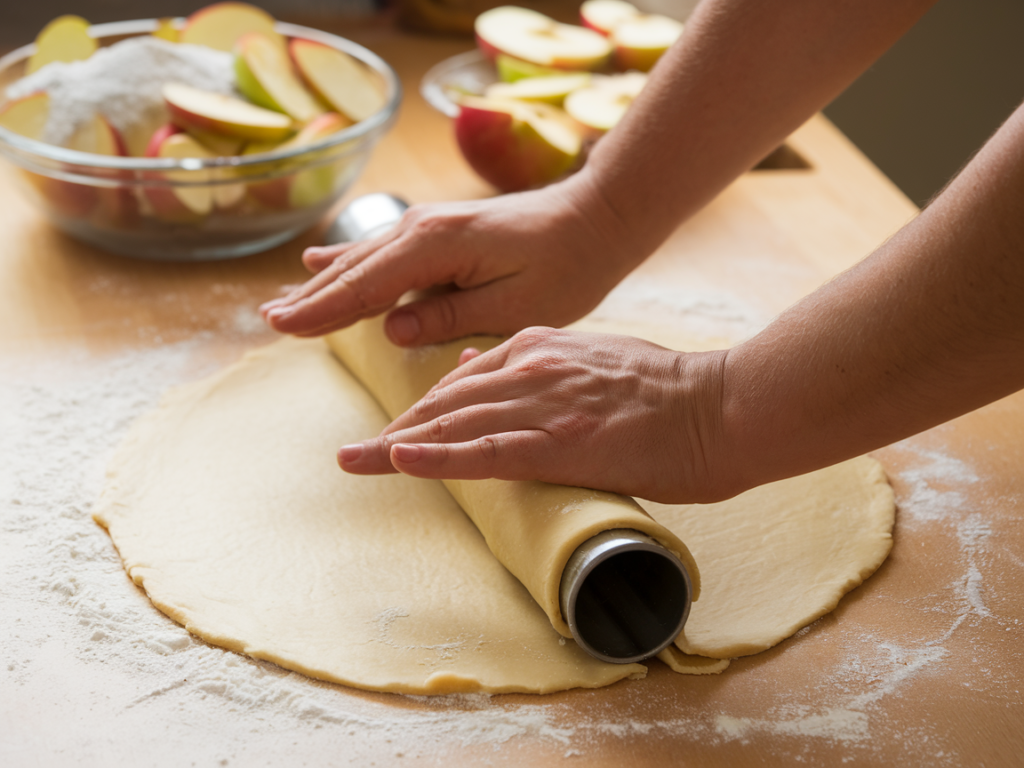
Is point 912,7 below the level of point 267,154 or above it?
above

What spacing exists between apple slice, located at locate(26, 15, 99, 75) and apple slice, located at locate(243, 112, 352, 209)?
0.47 meters

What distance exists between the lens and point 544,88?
2.13 meters

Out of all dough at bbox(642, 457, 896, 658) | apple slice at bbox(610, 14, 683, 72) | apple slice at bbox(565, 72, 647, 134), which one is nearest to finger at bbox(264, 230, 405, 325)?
dough at bbox(642, 457, 896, 658)

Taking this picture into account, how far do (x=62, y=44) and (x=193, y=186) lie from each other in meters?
0.59

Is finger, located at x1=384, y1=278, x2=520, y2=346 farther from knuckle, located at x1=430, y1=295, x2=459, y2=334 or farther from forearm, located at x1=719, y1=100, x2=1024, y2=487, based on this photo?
forearm, located at x1=719, y1=100, x2=1024, y2=487

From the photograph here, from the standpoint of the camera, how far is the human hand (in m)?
1.00

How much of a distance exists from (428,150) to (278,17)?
894 mm

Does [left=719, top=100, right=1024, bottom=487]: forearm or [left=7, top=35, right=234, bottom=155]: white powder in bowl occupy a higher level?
[left=719, top=100, right=1024, bottom=487]: forearm

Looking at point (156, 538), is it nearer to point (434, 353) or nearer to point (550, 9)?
point (434, 353)

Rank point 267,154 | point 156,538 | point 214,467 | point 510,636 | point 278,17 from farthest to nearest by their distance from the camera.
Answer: point 278,17
point 267,154
point 214,467
point 156,538
point 510,636

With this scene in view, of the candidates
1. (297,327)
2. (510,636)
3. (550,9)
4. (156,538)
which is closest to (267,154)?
(297,327)

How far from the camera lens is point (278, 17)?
276 centimetres

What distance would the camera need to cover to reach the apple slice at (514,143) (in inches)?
74.9

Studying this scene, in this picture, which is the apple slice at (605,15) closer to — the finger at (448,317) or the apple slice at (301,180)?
the apple slice at (301,180)
